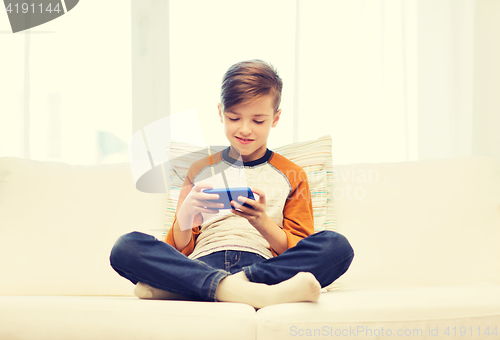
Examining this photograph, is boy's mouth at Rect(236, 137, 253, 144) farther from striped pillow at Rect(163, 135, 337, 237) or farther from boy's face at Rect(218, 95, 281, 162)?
striped pillow at Rect(163, 135, 337, 237)

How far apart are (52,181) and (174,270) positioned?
72 centimetres

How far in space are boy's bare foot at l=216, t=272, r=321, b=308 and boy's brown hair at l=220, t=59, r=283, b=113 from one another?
0.51 m

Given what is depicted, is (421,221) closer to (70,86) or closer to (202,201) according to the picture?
(202,201)

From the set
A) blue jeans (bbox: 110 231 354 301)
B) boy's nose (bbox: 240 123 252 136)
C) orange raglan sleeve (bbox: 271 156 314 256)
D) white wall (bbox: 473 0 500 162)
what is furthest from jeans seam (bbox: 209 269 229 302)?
white wall (bbox: 473 0 500 162)

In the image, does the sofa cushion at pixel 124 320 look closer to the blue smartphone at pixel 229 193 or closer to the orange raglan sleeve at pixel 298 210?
the blue smartphone at pixel 229 193

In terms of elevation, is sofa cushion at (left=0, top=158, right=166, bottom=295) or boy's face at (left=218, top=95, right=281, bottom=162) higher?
boy's face at (left=218, top=95, right=281, bottom=162)

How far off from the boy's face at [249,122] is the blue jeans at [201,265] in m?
0.37

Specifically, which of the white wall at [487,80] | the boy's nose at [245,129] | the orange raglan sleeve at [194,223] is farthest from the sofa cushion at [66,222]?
the white wall at [487,80]

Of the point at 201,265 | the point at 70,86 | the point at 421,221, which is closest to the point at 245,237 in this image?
the point at 201,265

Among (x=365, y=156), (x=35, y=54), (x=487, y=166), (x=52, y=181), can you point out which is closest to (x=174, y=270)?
(x=52, y=181)

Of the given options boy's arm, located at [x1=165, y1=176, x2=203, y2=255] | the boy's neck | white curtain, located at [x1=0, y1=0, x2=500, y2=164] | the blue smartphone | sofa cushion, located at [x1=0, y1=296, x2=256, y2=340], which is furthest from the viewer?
white curtain, located at [x1=0, y1=0, x2=500, y2=164]

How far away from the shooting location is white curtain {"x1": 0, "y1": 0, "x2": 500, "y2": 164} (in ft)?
6.23

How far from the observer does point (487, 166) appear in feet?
4.26

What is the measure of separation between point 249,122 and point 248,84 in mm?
110
